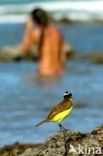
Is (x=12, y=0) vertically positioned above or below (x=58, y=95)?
above

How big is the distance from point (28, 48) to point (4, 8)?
36094mm

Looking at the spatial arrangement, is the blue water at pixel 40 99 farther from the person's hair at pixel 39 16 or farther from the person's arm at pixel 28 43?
the person's hair at pixel 39 16

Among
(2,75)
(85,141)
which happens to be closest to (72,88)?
(2,75)

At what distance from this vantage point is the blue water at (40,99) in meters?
8.35

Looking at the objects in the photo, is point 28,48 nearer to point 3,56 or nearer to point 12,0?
point 3,56

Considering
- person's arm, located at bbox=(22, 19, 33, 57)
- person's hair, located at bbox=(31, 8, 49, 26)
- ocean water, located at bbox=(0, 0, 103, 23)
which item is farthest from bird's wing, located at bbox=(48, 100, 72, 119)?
ocean water, located at bbox=(0, 0, 103, 23)

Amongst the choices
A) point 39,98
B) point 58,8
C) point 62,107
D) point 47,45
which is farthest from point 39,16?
point 58,8

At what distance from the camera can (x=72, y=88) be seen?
42.5ft

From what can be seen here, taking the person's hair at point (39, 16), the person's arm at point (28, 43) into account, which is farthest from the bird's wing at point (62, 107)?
the person's arm at point (28, 43)

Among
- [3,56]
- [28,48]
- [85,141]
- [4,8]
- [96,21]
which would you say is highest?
[4,8]

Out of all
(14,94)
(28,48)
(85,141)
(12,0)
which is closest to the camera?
(85,141)

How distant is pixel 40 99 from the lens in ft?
39.4

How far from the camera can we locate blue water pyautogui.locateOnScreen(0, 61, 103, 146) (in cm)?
835

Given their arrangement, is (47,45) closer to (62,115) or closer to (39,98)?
(39,98)
